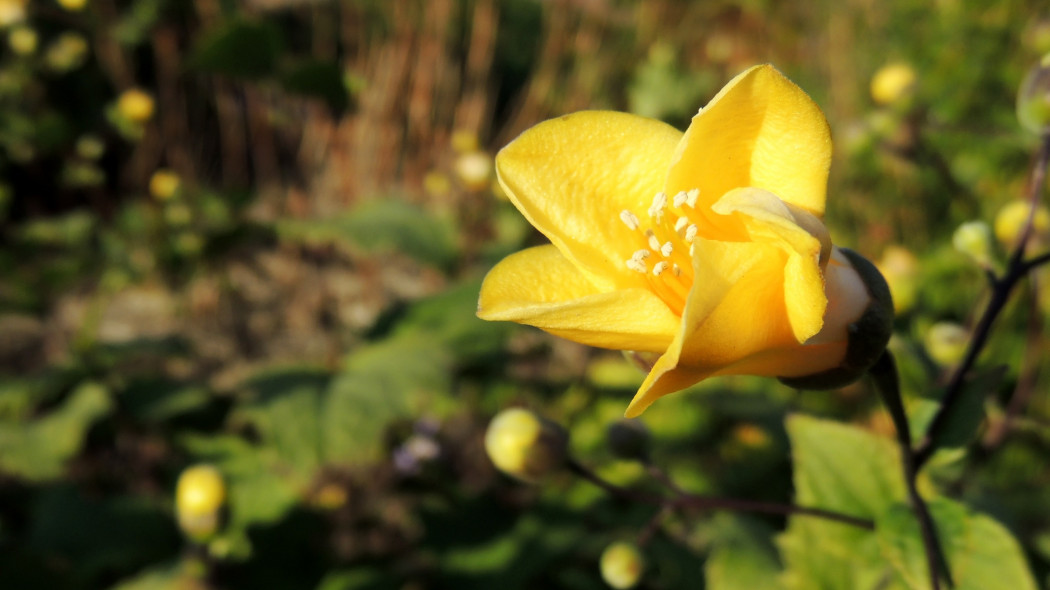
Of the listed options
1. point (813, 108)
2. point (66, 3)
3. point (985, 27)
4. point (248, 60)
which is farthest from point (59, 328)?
point (985, 27)

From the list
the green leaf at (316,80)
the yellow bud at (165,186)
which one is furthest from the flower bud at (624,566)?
the yellow bud at (165,186)

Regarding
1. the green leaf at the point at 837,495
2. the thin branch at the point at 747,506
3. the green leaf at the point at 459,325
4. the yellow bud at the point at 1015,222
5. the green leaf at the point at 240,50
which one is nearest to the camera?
the thin branch at the point at 747,506

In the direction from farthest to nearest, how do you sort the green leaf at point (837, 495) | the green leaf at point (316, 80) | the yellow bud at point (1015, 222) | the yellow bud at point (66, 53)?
the yellow bud at point (66, 53) → the green leaf at point (316, 80) → the yellow bud at point (1015, 222) → the green leaf at point (837, 495)

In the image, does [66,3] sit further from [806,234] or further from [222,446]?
[806,234]

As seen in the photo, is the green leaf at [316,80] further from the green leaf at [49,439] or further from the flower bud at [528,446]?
the flower bud at [528,446]

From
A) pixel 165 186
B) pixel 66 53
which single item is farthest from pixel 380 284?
pixel 66 53
